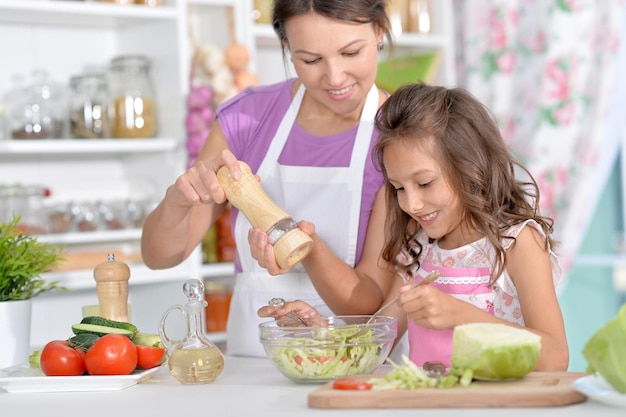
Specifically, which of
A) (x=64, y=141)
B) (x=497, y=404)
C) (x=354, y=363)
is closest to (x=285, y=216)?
(x=354, y=363)

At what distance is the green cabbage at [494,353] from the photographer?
1.34 m

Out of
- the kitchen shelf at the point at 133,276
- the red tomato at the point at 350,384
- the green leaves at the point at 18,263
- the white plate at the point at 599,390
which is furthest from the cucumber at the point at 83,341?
the kitchen shelf at the point at 133,276

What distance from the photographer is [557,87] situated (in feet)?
11.3

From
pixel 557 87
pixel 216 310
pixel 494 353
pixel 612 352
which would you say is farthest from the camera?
pixel 557 87

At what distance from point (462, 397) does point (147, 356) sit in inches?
23.6

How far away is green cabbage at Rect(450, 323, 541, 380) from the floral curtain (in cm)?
220

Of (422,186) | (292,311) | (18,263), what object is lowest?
(292,311)

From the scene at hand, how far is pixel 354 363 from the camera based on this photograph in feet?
4.98

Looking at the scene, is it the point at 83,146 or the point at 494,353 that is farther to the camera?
the point at 83,146

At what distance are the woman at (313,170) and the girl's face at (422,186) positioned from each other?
0.60 ft

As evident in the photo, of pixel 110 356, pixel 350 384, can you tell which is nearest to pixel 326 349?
pixel 350 384

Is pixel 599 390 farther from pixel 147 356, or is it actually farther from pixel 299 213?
pixel 299 213

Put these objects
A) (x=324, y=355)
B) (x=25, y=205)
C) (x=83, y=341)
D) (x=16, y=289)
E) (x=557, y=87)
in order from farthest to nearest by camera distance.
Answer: (x=557, y=87) < (x=25, y=205) < (x=16, y=289) < (x=83, y=341) < (x=324, y=355)

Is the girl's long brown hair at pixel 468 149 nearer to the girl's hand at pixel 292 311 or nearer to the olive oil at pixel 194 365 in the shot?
the girl's hand at pixel 292 311
